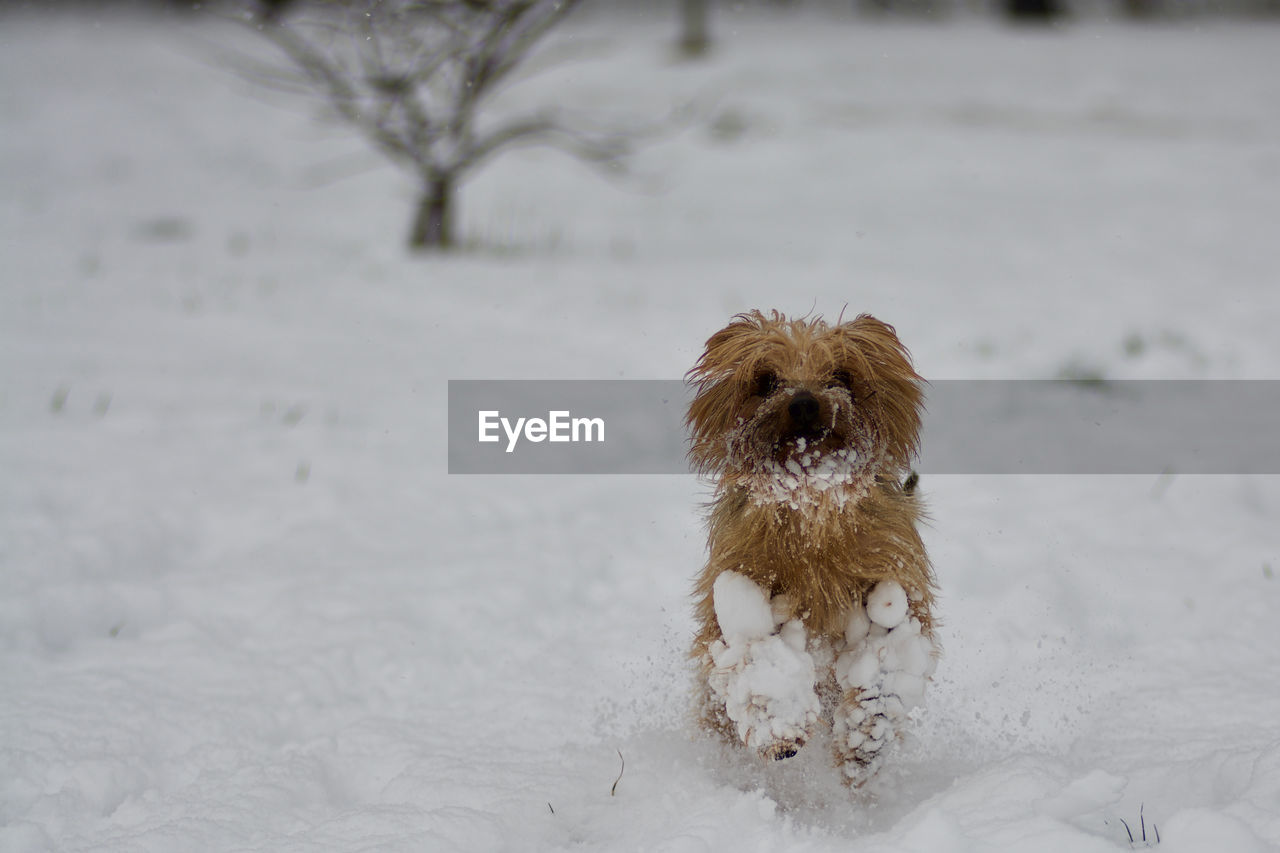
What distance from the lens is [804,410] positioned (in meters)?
2.90

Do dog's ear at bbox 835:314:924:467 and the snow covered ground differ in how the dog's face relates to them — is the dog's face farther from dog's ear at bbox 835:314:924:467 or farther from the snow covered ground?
the snow covered ground

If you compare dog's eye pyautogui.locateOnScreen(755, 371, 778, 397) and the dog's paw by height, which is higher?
dog's eye pyautogui.locateOnScreen(755, 371, 778, 397)

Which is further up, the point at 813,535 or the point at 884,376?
the point at 884,376

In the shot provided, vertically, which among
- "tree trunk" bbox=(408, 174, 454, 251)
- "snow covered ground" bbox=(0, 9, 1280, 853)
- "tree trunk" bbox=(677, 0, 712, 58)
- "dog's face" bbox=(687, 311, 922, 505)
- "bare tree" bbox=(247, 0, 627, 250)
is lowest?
"snow covered ground" bbox=(0, 9, 1280, 853)

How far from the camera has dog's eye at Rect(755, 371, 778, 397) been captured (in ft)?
9.99

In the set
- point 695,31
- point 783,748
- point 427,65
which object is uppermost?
point 695,31

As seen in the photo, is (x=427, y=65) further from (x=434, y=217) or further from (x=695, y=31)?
(x=695, y=31)

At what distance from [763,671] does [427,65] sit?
9.00 meters

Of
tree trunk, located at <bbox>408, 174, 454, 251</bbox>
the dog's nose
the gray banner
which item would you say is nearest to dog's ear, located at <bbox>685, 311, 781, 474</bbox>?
the dog's nose

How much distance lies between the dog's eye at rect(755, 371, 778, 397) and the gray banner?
9.81ft

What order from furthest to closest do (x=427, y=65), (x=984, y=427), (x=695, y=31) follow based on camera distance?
(x=695, y=31) → (x=427, y=65) → (x=984, y=427)

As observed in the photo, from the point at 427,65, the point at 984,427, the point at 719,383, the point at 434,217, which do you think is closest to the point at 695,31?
the point at 427,65

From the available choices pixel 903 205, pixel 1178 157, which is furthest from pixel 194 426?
pixel 1178 157

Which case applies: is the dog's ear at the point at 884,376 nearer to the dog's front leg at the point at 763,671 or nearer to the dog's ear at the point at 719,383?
the dog's ear at the point at 719,383
